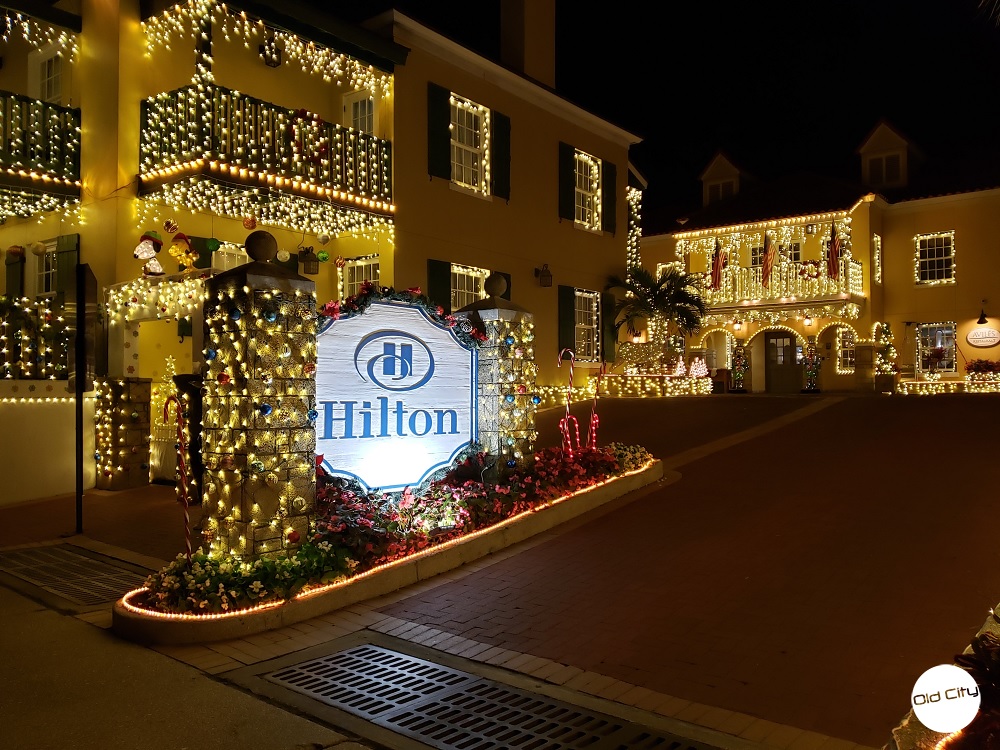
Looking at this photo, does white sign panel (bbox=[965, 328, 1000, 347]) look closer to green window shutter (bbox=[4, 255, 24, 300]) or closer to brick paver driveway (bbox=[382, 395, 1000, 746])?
brick paver driveway (bbox=[382, 395, 1000, 746])

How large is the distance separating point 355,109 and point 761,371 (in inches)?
645

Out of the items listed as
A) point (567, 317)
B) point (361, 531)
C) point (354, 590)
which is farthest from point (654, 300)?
point (354, 590)

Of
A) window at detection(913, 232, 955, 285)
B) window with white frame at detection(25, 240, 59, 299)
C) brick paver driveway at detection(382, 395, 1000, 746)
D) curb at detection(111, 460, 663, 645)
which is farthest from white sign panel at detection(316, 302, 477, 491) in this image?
window at detection(913, 232, 955, 285)

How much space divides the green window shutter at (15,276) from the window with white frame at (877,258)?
21.5 metres

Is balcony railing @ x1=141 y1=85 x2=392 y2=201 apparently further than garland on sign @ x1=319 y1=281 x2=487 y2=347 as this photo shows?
Yes

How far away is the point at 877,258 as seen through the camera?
23.9 metres

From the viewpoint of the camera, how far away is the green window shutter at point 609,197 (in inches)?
769

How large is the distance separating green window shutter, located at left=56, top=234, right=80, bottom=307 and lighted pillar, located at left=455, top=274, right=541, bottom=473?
8288 mm

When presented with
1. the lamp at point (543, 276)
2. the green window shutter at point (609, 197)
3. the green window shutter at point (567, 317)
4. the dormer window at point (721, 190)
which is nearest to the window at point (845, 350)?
the dormer window at point (721, 190)

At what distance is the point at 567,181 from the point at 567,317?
10.3ft

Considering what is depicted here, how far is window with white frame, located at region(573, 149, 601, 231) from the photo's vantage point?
741 inches

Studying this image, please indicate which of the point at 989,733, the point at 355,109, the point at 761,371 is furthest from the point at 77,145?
the point at 761,371

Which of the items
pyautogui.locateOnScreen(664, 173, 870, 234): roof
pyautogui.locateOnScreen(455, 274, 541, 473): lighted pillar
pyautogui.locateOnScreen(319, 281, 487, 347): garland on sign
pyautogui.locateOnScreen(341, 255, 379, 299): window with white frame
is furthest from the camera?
pyautogui.locateOnScreen(664, 173, 870, 234): roof

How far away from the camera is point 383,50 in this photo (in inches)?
539
